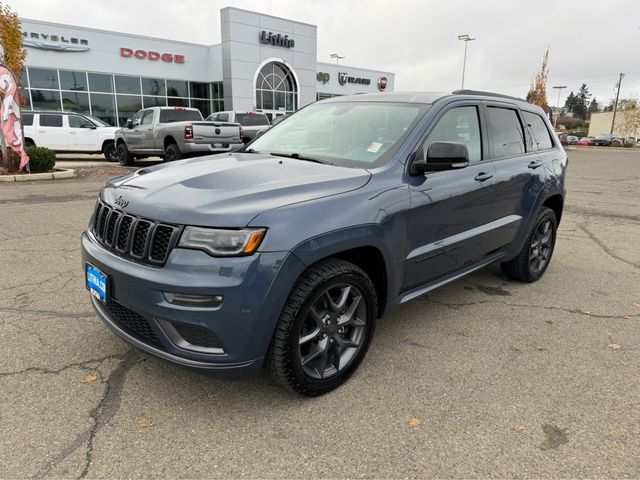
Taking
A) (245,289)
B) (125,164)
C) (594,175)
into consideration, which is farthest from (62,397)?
(594,175)

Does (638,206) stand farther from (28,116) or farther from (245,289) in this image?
(28,116)

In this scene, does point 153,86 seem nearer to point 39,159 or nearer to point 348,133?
point 39,159

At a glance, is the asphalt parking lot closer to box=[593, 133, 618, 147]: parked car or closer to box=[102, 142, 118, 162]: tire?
box=[102, 142, 118, 162]: tire

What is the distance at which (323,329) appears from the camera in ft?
8.97

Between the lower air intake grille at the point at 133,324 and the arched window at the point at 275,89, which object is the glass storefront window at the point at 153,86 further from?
the lower air intake grille at the point at 133,324

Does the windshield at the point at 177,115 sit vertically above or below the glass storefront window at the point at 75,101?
below

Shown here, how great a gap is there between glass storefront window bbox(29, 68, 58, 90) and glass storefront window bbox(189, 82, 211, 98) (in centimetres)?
745

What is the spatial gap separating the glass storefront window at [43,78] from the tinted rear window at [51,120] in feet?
27.2

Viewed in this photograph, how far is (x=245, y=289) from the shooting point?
228 cm

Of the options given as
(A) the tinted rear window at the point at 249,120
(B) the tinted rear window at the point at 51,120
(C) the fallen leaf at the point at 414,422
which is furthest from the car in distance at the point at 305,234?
(B) the tinted rear window at the point at 51,120

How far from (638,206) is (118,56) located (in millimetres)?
24529

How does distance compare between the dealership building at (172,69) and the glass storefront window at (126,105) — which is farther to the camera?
the glass storefront window at (126,105)

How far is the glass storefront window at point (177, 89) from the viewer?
2726cm

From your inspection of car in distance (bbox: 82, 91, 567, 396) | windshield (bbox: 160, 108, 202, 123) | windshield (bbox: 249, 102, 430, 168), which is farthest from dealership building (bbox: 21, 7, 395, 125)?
car in distance (bbox: 82, 91, 567, 396)
